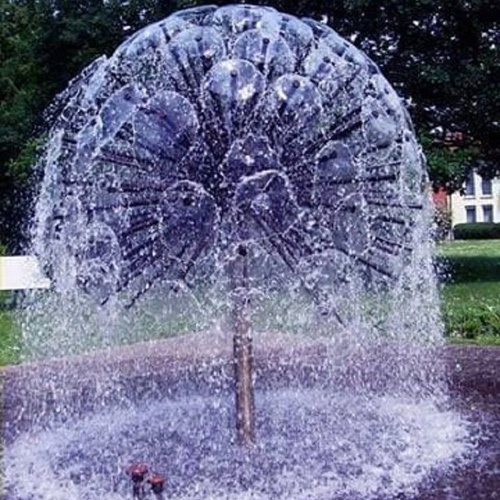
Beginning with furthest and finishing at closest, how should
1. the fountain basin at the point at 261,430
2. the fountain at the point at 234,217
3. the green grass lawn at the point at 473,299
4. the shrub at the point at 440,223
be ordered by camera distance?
the shrub at the point at 440,223, the green grass lawn at the point at 473,299, the fountain at the point at 234,217, the fountain basin at the point at 261,430

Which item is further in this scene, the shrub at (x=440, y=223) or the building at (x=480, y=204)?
the building at (x=480, y=204)

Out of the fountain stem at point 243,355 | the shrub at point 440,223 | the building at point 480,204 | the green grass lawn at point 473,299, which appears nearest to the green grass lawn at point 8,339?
the shrub at point 440,223

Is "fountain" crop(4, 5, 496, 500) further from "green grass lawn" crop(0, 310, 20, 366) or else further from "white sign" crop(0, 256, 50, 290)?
"white sign" crop(0, 256, 50, 290)

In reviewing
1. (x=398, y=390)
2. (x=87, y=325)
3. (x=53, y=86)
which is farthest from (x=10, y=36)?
(x=398, y=390)

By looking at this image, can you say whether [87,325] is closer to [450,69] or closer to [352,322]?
[352,322]

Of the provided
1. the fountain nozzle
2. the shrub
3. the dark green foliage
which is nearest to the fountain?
the fountain nozzle

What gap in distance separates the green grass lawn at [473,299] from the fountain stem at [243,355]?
5430mm

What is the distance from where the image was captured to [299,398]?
7.37m

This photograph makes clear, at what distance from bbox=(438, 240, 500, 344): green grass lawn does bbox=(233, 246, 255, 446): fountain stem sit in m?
5.43

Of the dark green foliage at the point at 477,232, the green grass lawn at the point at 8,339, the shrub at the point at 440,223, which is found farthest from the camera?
the dark green foliage at the point at 477,232

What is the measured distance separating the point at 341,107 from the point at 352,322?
4.50 metres

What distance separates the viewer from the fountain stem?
556cm

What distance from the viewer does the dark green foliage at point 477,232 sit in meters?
43.6

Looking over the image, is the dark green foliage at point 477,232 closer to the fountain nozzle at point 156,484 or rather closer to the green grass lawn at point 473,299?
the green grass lawn at point 473,299
